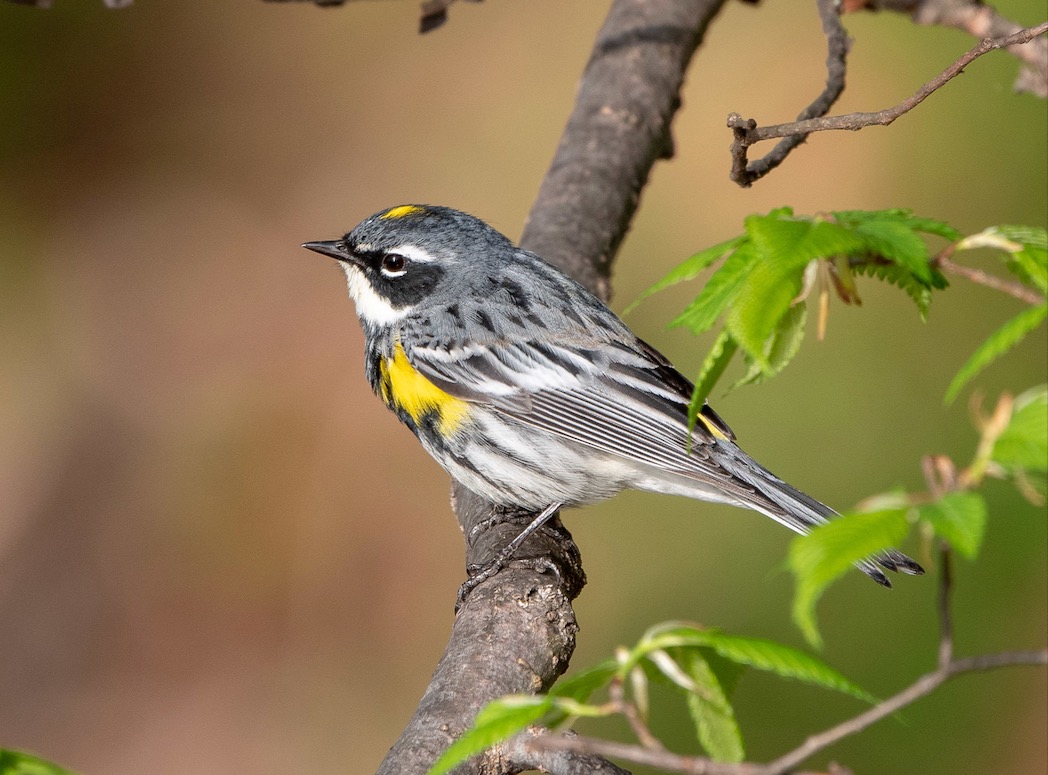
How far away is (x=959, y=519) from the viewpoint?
124 centimetres

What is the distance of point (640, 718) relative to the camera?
150 cm

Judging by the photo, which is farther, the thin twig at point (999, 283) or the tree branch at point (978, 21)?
the tree branch at point (978, 21)

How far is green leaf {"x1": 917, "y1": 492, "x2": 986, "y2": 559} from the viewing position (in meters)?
1.20

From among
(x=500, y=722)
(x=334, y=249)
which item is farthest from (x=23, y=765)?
(x=334, y=249)

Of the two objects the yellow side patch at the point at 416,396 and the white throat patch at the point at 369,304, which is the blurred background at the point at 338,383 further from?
the white throat patch at the point at 369,304

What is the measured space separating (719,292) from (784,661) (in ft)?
2.01

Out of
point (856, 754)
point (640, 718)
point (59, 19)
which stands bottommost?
point (856, 754)

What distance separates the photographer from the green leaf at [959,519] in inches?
47.3

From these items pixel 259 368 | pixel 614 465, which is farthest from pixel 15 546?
pixel 614 465

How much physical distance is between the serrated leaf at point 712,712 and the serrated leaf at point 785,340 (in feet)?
1.68

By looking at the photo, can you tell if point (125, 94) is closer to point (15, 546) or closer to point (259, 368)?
point (259, 368)

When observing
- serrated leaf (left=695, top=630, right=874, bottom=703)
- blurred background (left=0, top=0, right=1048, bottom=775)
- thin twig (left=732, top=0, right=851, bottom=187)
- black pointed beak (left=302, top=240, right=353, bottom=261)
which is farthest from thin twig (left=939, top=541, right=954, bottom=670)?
blurred background (left=0, top=0, right=1048, bottom=775)

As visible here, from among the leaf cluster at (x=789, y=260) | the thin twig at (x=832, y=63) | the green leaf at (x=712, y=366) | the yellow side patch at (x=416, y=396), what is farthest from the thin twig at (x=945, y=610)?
the yellow side patch at (x=416, y=396)

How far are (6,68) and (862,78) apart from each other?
5.57 meters
